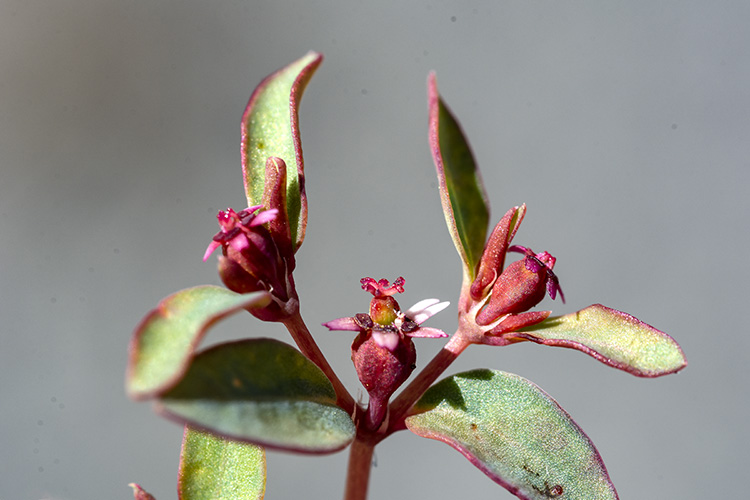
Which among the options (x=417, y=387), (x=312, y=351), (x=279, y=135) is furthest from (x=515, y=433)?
(x=279, y=135)

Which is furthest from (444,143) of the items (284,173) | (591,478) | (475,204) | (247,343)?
(591,478)

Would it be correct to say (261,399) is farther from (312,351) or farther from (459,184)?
(459,184)

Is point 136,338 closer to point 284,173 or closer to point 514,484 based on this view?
point 284,173

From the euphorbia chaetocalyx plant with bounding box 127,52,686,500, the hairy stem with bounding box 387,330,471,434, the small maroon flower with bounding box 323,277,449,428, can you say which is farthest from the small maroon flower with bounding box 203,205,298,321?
the hairy stem with bounding box 387,330,471,434

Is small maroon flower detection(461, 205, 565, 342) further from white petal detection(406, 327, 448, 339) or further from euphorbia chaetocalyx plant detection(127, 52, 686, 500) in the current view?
white petal detection(406, 327, 448, 339)

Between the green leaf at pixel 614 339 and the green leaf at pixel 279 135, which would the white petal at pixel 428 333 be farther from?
the green leaf at pixel 279 135
